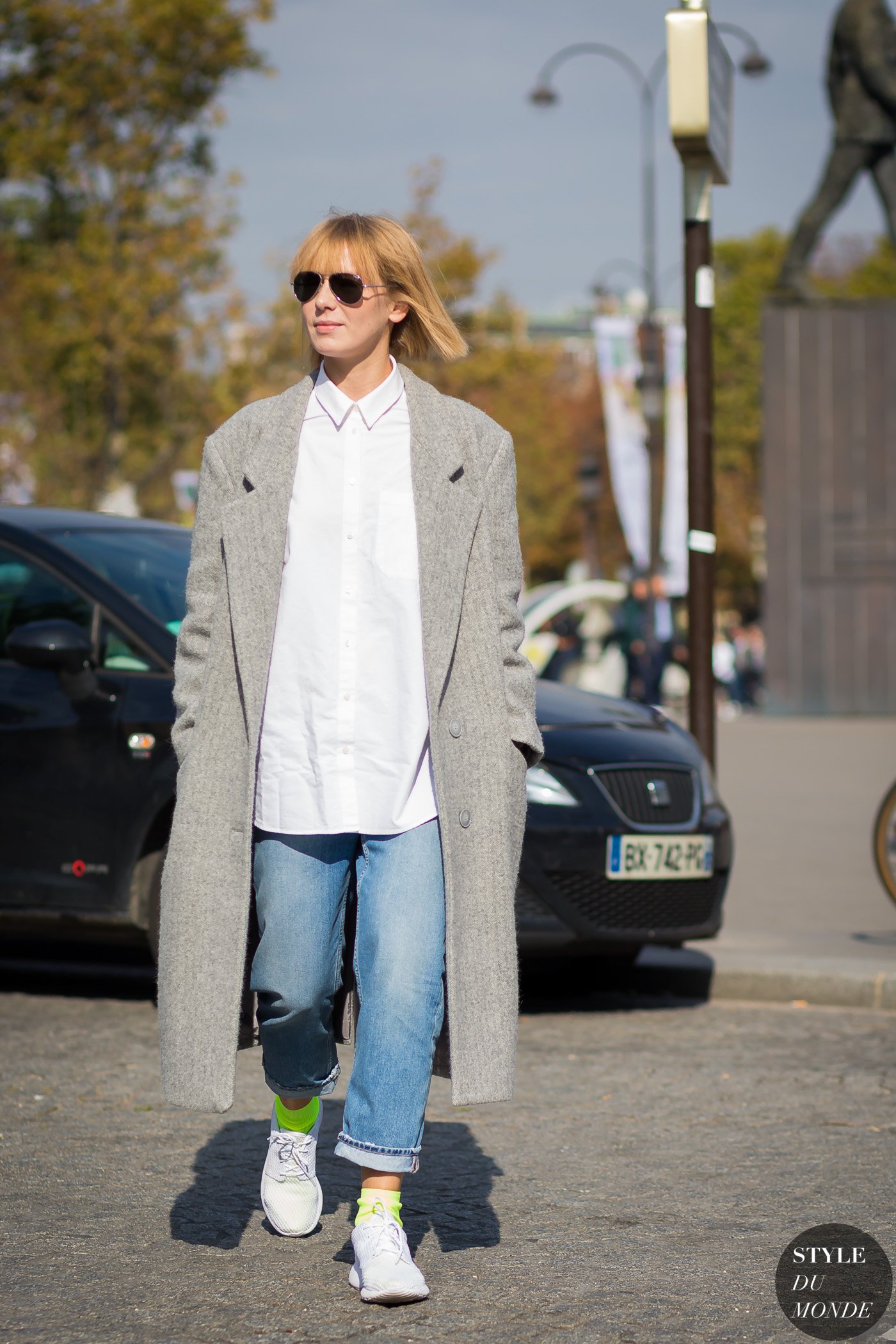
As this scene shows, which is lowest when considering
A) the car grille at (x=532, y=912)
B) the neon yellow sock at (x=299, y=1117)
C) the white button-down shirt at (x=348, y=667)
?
the car grille at (x=532, y=912)

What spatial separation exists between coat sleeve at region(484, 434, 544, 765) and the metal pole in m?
4.72

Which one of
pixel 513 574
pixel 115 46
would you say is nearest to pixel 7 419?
pixel 115 46

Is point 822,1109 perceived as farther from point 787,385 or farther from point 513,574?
point 787,385

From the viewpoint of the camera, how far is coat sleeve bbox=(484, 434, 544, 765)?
340cm

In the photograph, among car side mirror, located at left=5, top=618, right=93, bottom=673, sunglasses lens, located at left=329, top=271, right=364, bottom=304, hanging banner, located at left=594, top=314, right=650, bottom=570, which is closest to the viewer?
sunglasses lens, located at left=329, top=271, right=364, bottom=304

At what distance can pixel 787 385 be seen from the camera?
24297mm

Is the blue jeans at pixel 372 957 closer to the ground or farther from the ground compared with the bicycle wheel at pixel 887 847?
farther from the ground

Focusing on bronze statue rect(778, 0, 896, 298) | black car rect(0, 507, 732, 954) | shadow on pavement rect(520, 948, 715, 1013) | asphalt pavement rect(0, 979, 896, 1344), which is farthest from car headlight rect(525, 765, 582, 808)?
bronze statue rect(778, 0, 896, 298)

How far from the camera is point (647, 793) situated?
6262 millimetres

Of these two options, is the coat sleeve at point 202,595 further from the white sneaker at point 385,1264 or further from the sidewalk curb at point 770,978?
the sidewalk curb at point 770,978

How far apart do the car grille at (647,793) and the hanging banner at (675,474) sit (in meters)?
17.9

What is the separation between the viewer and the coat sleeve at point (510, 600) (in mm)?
3396

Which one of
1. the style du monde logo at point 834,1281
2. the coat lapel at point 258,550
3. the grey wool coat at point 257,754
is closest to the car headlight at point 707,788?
the style du monde logo at point 834,1281

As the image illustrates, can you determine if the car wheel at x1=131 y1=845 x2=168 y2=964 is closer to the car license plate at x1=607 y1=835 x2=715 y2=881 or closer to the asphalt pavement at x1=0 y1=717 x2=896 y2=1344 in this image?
the asphalt pavement at x1=0 y1=717 x2=896 y2=1344
